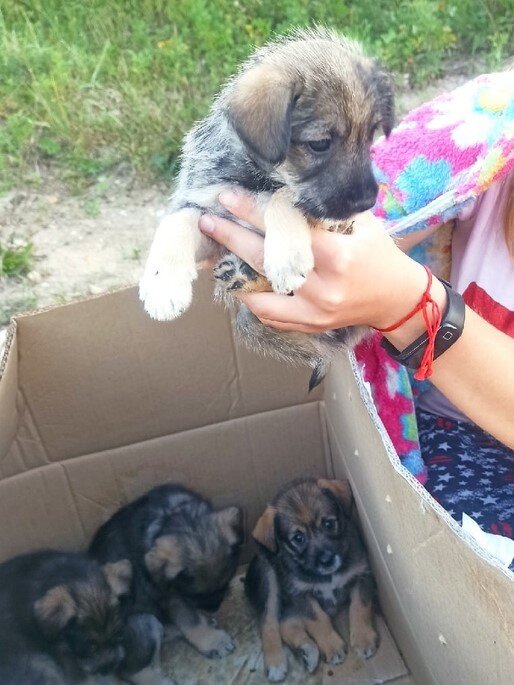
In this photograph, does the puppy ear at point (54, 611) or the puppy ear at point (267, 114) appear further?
the puppy ear at point (54, 611)

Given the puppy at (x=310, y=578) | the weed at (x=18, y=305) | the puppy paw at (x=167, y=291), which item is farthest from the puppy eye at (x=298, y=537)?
the weed at (x=18, y=305)

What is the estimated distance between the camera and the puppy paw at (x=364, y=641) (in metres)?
2.38

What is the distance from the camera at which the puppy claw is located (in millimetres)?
2389

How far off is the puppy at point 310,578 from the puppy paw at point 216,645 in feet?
0.43

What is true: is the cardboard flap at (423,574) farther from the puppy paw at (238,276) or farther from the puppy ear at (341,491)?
the puppy paw at (238,276)

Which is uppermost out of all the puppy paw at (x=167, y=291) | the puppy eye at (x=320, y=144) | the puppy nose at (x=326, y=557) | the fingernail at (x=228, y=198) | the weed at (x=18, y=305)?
the puppy eye at (x=320, y=144)

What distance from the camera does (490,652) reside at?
128 cm

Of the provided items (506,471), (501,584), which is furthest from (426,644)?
(501,584)

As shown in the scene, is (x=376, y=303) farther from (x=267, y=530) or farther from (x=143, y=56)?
(x=143, y=56)

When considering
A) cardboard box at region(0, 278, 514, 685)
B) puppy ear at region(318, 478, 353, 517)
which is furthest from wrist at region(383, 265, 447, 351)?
puppy ear at region(318, 478, 353, 517)

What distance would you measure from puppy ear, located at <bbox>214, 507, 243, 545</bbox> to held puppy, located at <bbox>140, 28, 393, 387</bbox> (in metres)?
1.06

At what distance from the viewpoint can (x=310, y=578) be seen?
8.26 ft

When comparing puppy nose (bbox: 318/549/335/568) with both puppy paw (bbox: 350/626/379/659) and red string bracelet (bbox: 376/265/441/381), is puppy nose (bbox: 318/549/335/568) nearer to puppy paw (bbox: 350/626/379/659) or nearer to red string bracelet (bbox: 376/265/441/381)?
puppy paw (bbox: 350/626/379/659)

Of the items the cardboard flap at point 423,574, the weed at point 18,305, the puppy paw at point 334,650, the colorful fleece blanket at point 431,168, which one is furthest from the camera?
the weed at point 18,305
